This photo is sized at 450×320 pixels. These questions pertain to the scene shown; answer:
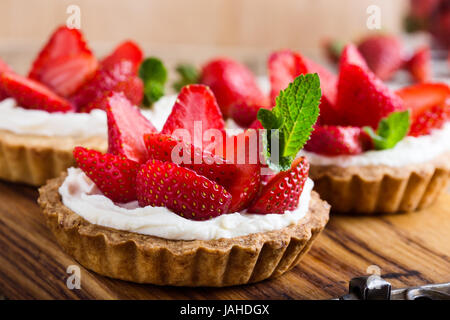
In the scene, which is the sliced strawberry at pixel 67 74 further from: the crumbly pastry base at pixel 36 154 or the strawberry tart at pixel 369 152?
the strawberry tart at pixel 369 152

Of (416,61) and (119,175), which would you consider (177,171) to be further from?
(416,61)

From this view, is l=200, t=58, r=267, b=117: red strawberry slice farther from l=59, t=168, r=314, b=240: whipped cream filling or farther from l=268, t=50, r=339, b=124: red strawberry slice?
l=59, t=168, r=314, b=240: whipped cream filling

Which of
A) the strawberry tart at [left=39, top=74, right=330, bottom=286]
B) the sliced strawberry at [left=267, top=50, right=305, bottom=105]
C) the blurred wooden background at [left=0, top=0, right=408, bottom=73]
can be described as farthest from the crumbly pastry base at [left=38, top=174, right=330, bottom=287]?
the blurred wooden background at [left=0, top=0, right=408, bottom=73]

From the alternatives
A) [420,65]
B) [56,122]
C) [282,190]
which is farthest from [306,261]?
[420,65]

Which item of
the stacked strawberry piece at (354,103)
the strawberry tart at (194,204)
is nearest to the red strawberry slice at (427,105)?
the stacked strawberry piece at (354,103)

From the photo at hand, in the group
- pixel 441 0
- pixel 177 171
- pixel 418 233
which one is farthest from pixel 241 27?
pixel 177 171

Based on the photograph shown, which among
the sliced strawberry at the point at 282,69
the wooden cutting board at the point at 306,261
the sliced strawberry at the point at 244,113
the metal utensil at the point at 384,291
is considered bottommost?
the wooden cutting board at the point at 306,261
